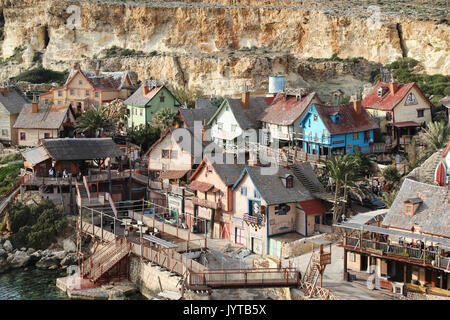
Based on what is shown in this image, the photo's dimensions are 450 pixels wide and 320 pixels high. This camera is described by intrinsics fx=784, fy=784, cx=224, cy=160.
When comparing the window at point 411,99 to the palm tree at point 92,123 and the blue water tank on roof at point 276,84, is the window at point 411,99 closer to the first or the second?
the blue water tank on roof at point 276,84

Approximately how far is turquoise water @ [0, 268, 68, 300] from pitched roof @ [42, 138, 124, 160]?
430 inches

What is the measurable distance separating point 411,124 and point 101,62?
2034 inches

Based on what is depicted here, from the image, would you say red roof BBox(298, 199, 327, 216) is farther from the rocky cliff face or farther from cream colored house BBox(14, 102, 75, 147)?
the rocky cliff face

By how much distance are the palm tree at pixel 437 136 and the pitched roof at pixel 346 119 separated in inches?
171

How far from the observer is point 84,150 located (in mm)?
59469

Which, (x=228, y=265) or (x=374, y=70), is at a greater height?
(x=374, y=70)

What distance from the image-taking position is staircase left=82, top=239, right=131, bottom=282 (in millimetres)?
47156

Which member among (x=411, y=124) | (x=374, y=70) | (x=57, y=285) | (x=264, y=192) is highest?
(x=374, y=70)

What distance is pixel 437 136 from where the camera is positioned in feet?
180

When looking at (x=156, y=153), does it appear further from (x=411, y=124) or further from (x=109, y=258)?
(x=411, y=124)

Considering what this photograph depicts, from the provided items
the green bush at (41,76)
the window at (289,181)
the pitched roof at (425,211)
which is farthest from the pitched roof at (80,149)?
the green bush at (41,76)

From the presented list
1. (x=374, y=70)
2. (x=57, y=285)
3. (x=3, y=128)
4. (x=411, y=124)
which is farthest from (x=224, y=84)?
(x=57, y=285)

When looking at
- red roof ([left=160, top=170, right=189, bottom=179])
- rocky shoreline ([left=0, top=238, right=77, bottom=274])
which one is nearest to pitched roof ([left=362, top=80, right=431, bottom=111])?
red roof ([left=160, top=170, right=189, bottom=179])

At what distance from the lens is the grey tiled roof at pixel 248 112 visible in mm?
62250
